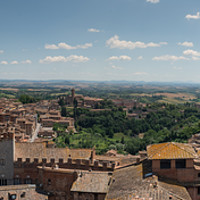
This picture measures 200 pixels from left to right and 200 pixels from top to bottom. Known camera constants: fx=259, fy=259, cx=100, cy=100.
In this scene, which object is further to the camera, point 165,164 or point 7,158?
point 7,158

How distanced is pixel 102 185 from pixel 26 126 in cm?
6038

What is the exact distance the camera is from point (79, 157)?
112 ft

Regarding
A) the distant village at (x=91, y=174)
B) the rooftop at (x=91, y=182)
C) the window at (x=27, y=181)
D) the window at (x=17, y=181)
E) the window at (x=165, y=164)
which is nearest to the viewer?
the distant village at (x=91, y=174)

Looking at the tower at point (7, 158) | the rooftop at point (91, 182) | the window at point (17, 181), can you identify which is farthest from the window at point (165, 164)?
the tower at point (7, 158)

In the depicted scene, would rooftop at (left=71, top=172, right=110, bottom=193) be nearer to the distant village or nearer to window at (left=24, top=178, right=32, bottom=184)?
the distant village

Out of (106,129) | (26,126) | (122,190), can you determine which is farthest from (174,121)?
(122,190)

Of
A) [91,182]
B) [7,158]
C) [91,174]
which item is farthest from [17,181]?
[91,182]

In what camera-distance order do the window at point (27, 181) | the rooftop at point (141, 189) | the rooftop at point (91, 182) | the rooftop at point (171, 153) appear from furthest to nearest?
the window at point (27, 181) < the rooftop at point (91, 182) < the rooftop at point (171, 153) < the rooftop at point (141, 189)

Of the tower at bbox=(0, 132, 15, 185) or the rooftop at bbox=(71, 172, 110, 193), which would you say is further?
the tower at bbox=(0, 132, 15, 185)

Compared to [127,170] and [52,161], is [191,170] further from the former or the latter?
[52,161]

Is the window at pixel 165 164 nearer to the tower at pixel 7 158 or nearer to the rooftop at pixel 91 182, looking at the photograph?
the rooftop at pixel 91 182

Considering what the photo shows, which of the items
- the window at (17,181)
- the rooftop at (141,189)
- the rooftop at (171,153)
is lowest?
the window at (17,181)

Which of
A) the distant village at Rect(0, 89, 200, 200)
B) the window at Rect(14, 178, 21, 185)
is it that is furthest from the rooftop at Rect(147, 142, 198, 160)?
the window at Rect(14, 178, 21, 185)

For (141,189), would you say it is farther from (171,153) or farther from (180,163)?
(180,163)
